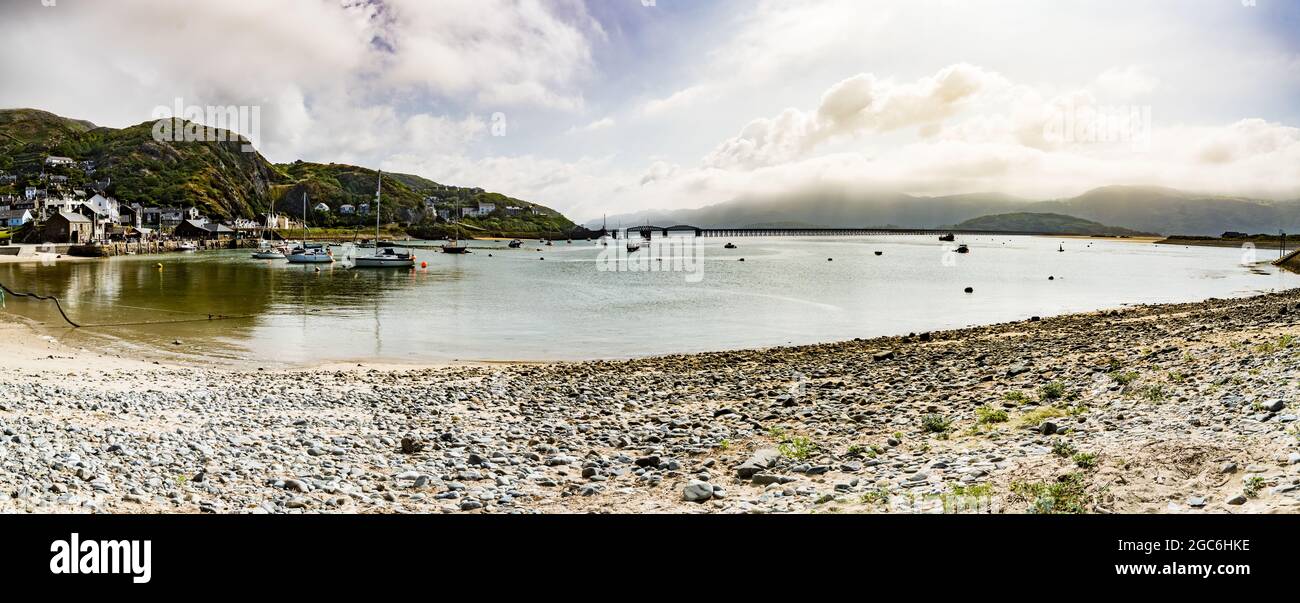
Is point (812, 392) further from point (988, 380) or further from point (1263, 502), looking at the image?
point (1263, 502)

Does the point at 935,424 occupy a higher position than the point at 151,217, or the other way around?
the point at 151,217

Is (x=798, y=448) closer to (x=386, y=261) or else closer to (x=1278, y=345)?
(x=1278, y=345)

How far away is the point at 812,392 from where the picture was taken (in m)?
16.3

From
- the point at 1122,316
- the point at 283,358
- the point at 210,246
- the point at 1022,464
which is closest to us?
the point at 1022,464

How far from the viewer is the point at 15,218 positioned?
5881 inches

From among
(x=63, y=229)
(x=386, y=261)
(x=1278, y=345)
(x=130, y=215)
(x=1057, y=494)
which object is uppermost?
(x=130, y=215)

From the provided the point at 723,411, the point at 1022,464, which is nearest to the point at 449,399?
the point at 723,411

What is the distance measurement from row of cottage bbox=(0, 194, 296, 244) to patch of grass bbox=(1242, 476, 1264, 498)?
515 feet

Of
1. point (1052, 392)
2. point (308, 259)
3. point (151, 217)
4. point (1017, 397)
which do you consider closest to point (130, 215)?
point (151, 217)

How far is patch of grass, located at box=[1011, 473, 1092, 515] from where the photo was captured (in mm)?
6754

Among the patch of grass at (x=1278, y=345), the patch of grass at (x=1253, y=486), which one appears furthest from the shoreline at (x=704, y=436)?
the patch of grass at (x=1278, y=345)

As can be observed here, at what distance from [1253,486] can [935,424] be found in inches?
208

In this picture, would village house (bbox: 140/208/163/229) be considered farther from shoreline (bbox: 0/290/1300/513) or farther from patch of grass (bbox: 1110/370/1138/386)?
patch of grass (bbox: 1110/370/1138/386)
